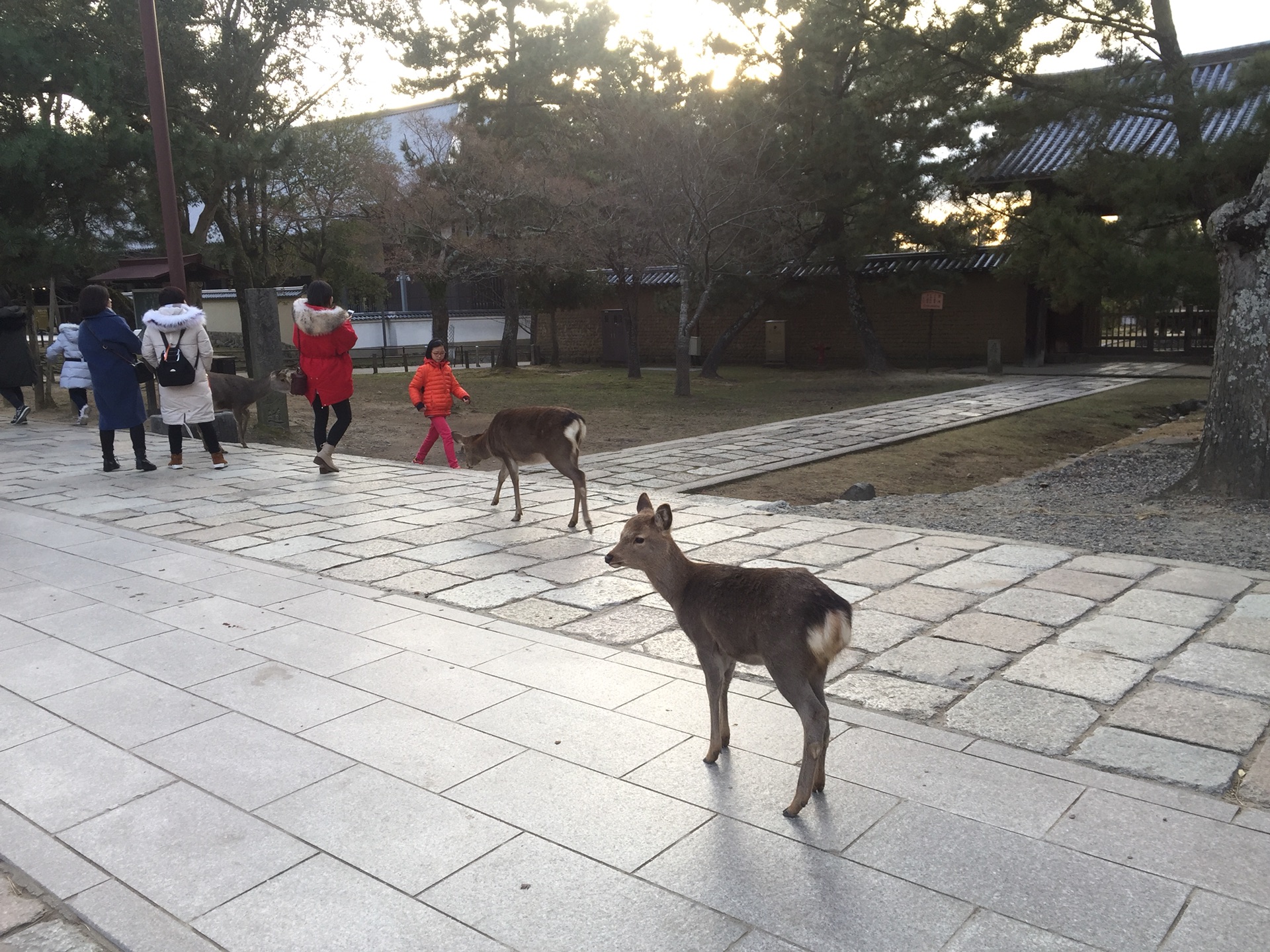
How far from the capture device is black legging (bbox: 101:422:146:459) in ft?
30.6

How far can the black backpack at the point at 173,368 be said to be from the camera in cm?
902

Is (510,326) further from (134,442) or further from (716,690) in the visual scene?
(716,690)

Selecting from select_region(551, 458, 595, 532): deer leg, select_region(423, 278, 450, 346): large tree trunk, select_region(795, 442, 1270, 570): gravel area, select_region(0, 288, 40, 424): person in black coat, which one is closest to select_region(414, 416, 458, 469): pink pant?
select_region(551, 458, 595, 532): deer leg

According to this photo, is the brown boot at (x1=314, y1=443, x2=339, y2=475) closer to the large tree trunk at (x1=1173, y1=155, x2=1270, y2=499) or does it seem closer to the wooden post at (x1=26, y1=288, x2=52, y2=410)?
the large tree trunk at (x1=1173, y1=155, x2=1270, y2=499)

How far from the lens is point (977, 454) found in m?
11.7

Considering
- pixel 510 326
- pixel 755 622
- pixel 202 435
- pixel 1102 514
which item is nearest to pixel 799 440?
pixel 1102 514

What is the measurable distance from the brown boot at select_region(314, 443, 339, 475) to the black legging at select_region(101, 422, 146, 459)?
166 cm

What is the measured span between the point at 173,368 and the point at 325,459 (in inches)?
62.3

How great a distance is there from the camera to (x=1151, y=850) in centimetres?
267

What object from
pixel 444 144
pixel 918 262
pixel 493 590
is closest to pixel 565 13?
pixel 444 144

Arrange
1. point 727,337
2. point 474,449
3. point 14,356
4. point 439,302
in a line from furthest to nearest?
point 439,302 → point 727,337 → point 14,356 → point 474,449

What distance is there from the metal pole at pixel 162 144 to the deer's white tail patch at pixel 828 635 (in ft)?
34.9

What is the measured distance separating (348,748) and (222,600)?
2.20m

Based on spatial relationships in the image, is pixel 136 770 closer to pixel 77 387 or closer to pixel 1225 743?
pixel 1225 743
